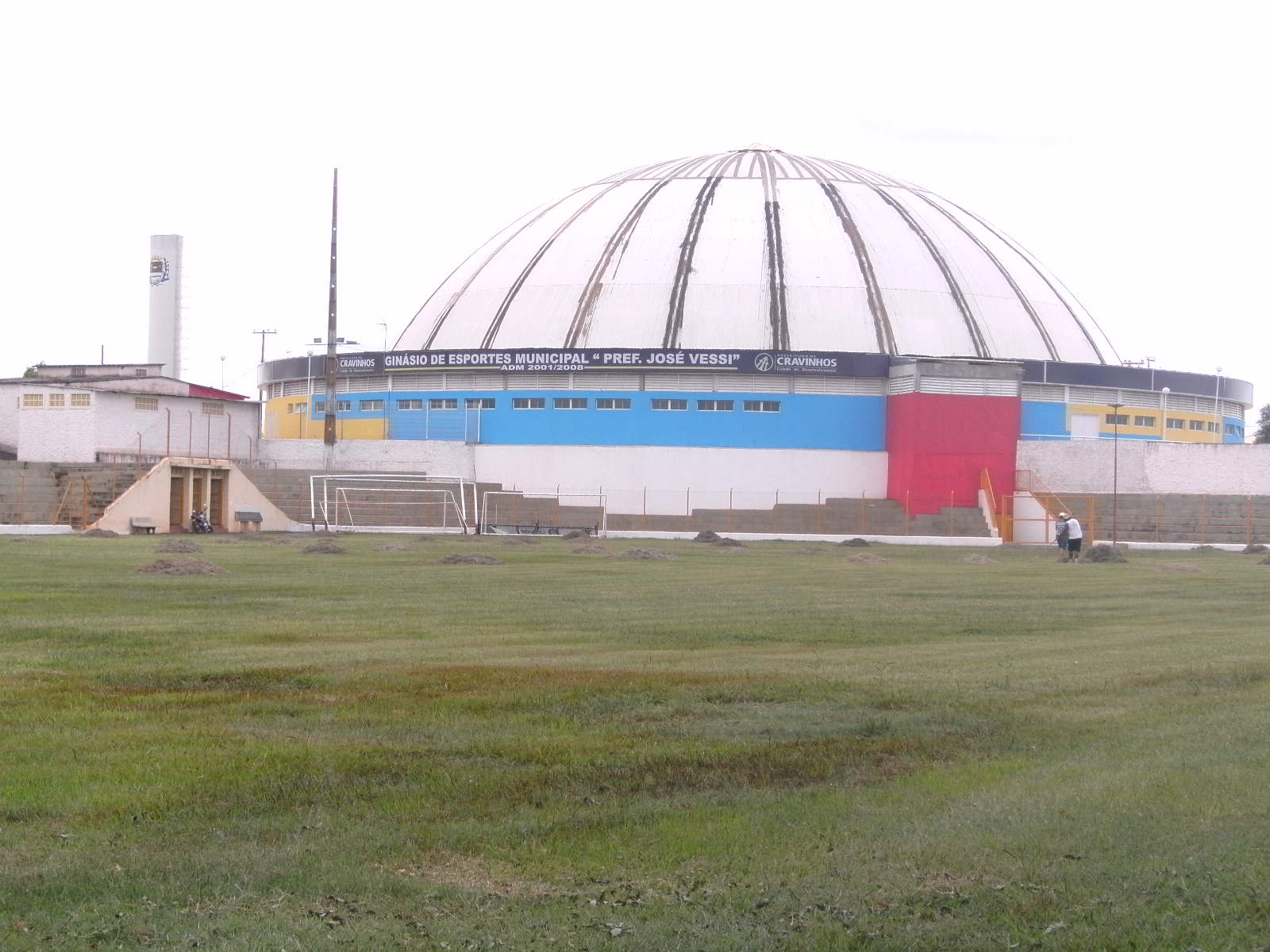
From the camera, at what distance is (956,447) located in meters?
68.1

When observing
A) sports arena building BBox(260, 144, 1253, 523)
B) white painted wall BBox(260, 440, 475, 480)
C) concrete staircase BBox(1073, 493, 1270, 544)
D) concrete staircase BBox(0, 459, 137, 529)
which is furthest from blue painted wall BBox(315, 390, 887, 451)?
concrete staircase BBox(0, 459, 137, 529)

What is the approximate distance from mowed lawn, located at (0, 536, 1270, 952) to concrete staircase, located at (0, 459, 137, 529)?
35700 millimetres

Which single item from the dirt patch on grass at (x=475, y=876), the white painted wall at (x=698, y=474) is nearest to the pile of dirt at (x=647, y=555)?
the white painted wall at (x=698, y=474)

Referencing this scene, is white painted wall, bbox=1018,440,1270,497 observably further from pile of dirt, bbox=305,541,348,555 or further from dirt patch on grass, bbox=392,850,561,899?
dirt patch on grass, bbox=392,850,561,899

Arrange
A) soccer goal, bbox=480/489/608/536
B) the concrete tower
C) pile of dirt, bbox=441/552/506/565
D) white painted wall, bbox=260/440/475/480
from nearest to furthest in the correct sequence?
pile of dirt, bbox=441/552/506/565, soccer goal, bbox=480/489/608/536, white painted wall, bbox=260/440/475/480, the concrete tower

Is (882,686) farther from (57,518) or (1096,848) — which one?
(57,518)

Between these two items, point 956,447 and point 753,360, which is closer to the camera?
point 956,447

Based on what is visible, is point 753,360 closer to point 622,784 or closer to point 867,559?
point 867,559

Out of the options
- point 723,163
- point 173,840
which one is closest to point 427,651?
point 173,840

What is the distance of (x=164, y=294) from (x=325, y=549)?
2516 inches

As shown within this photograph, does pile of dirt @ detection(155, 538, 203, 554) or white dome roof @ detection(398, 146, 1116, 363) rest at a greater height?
white dome roof @ detection(398, 146, 1116, 363)

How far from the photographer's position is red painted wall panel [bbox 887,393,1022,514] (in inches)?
2665

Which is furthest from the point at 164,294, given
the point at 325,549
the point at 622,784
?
the point at 622,784

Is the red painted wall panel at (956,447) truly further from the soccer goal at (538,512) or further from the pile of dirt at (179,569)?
the pile of dirt at (179,569)
